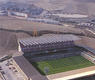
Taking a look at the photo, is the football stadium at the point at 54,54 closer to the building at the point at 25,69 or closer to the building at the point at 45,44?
the building at the point at 45,44

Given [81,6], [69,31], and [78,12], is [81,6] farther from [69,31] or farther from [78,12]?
[69,31]

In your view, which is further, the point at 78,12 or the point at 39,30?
the point at 78,12

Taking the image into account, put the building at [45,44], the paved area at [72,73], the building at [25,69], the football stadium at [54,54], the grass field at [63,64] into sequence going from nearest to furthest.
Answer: the building at [25,69] → the paved area at [72,73] → the grass field at [63,64] → the football stadium at [54,54] → the building at [45,44]

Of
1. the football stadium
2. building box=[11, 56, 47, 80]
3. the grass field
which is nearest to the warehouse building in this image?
the football stadium

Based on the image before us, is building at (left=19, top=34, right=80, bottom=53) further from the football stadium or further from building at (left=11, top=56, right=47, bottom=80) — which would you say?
building at (left=11, top=56, right=47, bottom=80)

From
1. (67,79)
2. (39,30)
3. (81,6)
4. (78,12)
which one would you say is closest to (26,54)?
(67,79)

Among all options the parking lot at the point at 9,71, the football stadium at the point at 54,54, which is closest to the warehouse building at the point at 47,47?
the football stadium at the point at 54,54
